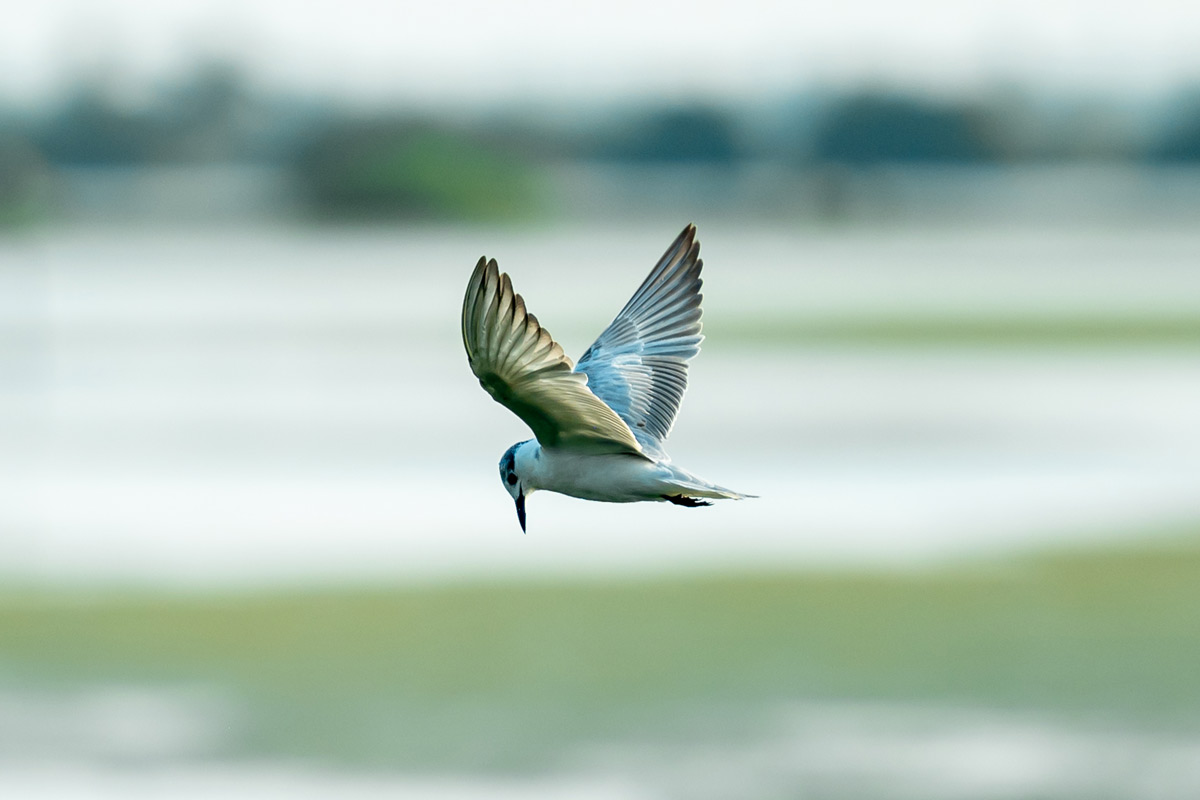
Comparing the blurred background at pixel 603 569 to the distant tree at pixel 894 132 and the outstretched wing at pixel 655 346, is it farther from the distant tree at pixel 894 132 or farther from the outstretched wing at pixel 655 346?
the distant tree at pixel 894 132

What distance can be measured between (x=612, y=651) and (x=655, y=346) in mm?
12151

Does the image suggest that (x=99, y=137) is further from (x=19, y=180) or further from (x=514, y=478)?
(x=514, y=478)

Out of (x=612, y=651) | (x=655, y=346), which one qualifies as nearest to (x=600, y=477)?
(x=655, y=346)

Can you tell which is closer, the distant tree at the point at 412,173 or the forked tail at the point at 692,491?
the forked tail at the point at 692,491

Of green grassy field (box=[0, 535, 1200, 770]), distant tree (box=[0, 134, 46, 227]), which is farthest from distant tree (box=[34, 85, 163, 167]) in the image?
green grassy field (box=[0, 535, 1200, 770])

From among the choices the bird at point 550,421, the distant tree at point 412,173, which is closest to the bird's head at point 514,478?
the bird at point 550,421

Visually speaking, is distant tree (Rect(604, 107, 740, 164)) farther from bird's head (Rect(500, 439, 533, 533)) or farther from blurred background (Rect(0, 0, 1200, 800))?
bird's head (Rect(500, 439, 533, 533))

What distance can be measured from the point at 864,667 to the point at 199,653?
18.0 ft

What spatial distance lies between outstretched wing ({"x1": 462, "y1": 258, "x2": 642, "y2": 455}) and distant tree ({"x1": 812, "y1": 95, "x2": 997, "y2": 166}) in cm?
6828

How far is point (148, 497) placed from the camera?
23.9m

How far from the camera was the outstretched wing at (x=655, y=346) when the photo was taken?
695 centimetres

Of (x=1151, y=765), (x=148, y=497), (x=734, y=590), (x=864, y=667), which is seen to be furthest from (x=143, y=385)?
(x=1151, y=765)

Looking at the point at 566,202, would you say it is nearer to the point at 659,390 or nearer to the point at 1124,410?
the point at 1124,410

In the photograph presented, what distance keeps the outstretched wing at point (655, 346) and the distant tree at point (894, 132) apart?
67.1 meters
